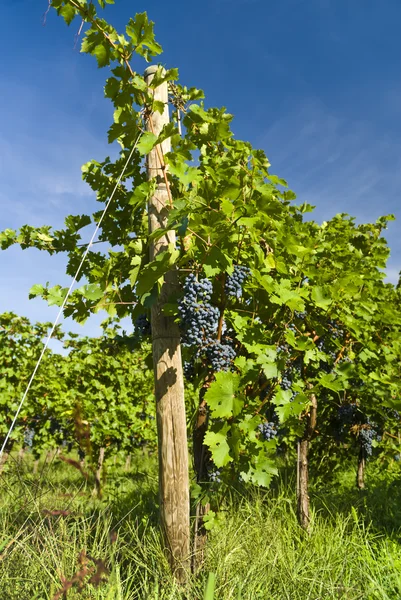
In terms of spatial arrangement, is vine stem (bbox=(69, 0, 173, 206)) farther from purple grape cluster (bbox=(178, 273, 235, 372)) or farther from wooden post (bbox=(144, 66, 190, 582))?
purple grape cluster (bbox=(178, 273, 235, 372))

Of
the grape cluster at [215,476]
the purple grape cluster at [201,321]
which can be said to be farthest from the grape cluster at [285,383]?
the grape cluster at [215,476]

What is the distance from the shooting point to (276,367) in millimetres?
2830

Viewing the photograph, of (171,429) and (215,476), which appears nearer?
(171,429)

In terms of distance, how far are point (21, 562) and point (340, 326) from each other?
128 inches

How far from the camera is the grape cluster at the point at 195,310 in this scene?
2666mm

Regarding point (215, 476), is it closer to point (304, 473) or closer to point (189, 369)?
point (189, 369)

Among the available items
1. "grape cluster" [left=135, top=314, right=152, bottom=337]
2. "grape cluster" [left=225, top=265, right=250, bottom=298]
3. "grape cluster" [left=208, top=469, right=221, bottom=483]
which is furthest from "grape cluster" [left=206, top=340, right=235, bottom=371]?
"grape cluster" [left=208, top=469, right=221, bottom=483]

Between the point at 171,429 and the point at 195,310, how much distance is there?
2.40ft

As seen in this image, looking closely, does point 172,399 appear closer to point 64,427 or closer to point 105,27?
point 105,27

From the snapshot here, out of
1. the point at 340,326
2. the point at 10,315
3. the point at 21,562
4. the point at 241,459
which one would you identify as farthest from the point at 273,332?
the point at 10,315

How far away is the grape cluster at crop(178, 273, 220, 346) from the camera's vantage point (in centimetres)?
267

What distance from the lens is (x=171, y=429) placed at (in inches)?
108

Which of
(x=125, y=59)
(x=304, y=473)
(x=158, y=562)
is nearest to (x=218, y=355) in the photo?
(x=158, y=562)

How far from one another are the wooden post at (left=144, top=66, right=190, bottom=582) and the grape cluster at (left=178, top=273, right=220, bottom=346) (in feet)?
0.50
